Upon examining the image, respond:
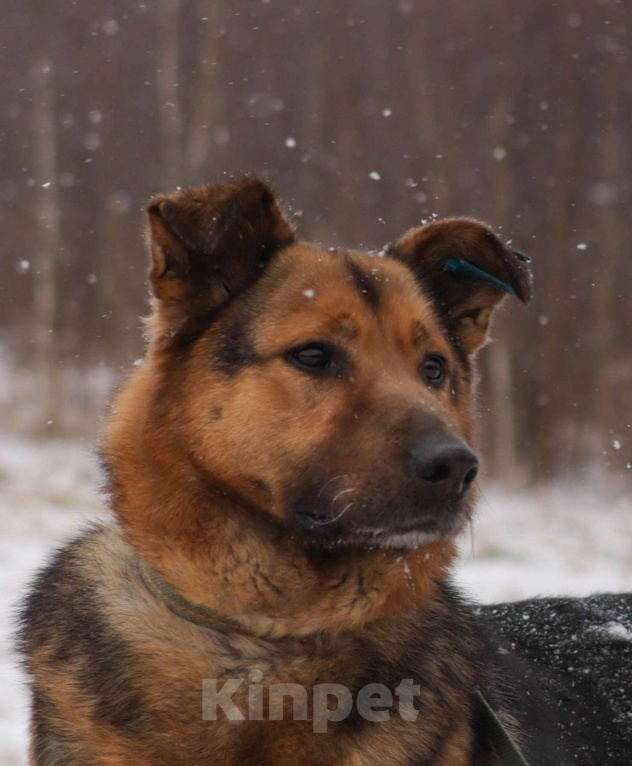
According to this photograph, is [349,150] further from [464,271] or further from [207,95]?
[464,271]

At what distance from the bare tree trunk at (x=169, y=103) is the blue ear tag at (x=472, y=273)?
11864 mm

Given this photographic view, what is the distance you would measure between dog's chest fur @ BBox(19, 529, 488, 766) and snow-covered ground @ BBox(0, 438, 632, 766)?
5.59 feet

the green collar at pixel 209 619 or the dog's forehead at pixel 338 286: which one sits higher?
the dog's forehead at pixel 338 286

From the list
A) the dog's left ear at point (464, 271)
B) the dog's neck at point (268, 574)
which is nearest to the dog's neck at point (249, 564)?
the dog's neck at point (268, 574)

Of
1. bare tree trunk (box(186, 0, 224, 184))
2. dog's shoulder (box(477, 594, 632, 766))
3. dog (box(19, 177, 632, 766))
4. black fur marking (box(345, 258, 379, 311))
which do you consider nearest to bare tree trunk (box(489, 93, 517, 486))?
bare tree trunk (box(186, 0, 224, 184))

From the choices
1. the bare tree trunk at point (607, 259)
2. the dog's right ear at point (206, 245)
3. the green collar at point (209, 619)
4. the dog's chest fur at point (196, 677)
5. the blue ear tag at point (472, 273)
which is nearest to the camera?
the dog's chest fur at point (196, 677)

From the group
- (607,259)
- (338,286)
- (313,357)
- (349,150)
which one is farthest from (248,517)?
(607,259)

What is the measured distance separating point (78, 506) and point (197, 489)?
28.1 ft

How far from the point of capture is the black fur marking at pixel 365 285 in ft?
10.9

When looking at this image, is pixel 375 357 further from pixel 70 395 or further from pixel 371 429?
pixel 70 395

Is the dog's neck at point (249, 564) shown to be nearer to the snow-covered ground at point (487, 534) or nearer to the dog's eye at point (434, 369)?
the dog's eye at point (434, 369)

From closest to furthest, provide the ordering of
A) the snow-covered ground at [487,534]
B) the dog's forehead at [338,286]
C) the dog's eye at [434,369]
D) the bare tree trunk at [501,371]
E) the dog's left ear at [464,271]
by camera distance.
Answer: the dog's forehead at [338,286] → the dog's eye at [434,369] → the dog's left ear at [464,271] → the snow-covered ground at [487,534] → the bare tree trunk at [501,371]

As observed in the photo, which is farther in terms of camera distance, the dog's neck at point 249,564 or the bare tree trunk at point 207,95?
the bare tree trunk at point 207,95

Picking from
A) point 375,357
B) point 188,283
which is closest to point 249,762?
point 375,357
